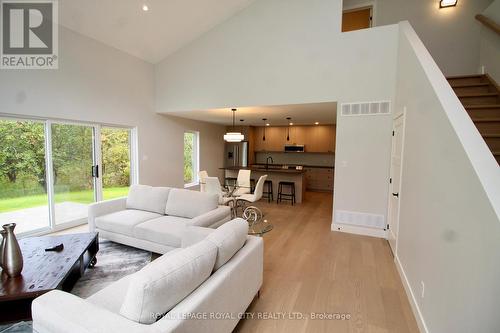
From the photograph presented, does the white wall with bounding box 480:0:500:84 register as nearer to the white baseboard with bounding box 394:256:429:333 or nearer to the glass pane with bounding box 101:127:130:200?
the white baseboard with bounding box 394:256:429:333

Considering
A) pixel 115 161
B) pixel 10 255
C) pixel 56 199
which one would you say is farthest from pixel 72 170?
pixel 10 255

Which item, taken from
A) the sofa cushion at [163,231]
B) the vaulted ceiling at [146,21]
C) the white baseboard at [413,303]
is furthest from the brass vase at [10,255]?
the vaulted ceiling at [146,21]

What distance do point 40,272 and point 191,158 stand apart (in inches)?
246

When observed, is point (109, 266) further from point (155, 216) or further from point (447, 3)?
point (447, 3)

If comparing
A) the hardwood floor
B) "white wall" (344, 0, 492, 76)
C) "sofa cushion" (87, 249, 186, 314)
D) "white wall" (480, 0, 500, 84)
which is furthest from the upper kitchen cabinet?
"sofa cushion" (87, 249, 186, 314)

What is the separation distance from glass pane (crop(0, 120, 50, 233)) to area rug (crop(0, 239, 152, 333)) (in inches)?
57.2

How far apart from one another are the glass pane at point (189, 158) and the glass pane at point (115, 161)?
2.13 meters

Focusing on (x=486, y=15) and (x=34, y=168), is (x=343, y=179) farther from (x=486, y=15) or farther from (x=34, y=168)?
(x=34, y=168)

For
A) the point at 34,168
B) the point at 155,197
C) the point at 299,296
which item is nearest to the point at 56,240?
the point at 155,197

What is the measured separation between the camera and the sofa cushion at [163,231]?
118 inches

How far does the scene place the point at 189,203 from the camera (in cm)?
356

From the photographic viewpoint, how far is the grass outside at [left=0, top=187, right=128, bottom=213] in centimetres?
371

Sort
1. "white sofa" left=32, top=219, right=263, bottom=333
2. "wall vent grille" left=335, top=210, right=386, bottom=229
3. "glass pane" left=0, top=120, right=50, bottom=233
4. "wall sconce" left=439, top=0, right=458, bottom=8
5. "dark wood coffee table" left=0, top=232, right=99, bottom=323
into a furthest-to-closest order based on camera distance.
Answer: "wall sconce" left=439, top=0, right=458, bottom=8 < "wall vent grille" left=335, top=210, right=386, bottom=229 < "glass pane" left=0, top=120, right=50, bottom=233 < "dark wood coffee table" left=0, top=232, right=99, bottom=323 < "white sofa" left=32, top=219, right=263, bottom=333

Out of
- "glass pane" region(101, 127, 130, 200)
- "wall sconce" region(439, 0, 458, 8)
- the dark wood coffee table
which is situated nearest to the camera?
the dark wood coffee table
